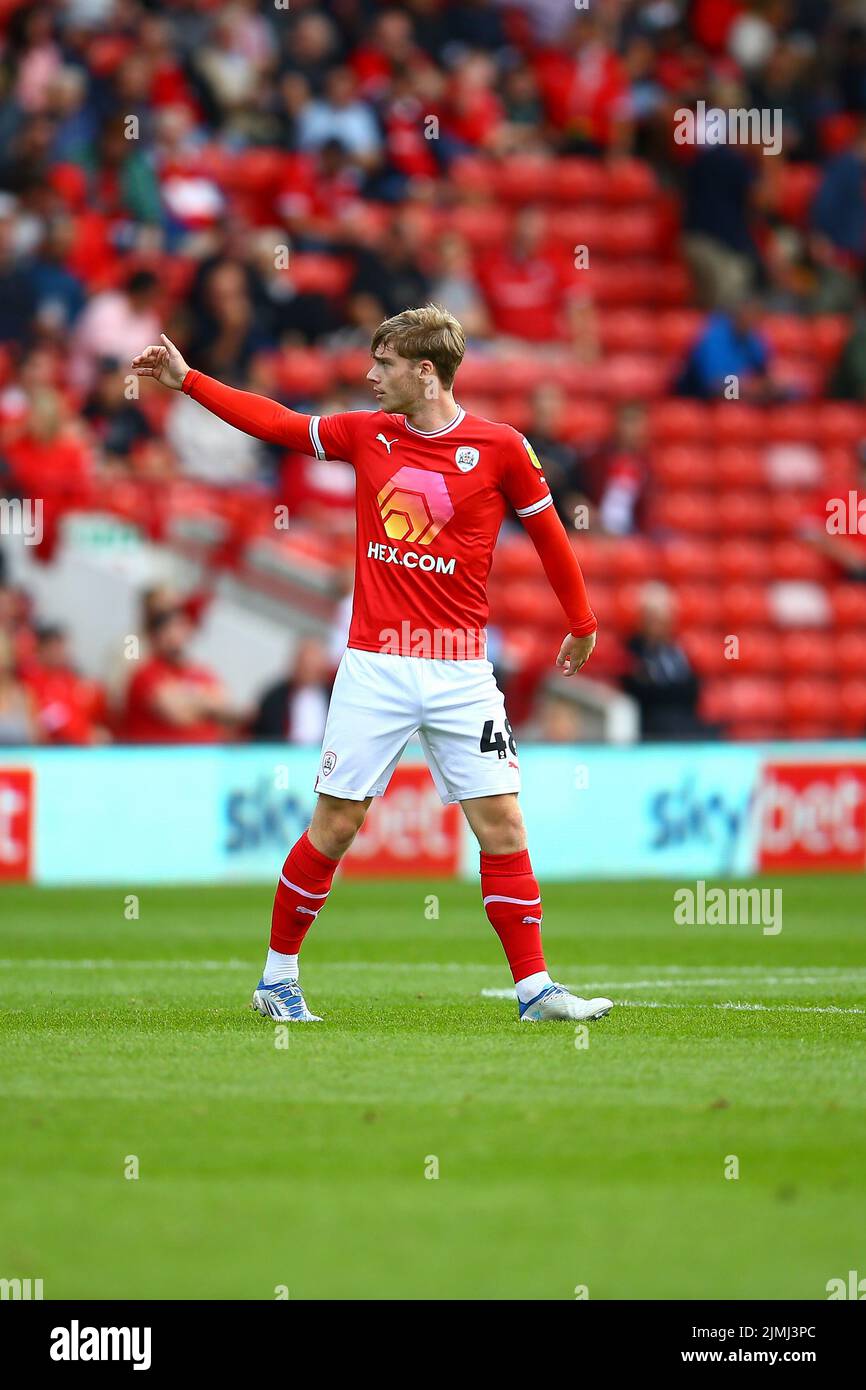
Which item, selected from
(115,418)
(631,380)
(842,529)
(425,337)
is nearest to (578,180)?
(631,380)

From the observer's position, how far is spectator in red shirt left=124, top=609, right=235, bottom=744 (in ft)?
52.2

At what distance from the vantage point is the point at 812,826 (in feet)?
55.3

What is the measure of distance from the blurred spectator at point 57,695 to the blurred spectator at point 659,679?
432 centimetres

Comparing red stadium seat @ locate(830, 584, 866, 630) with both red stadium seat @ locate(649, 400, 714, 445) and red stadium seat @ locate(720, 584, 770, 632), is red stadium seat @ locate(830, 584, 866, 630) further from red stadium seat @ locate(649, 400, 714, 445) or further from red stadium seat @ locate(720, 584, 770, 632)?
A: red stadium seat @ locate(649, 400, 714, 445)

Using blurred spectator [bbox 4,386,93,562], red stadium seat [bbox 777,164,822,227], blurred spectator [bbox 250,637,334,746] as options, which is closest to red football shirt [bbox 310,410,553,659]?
blurred spectator [bbox 250,637,334,746]

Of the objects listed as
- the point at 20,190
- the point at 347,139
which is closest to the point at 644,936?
the point at 20,190

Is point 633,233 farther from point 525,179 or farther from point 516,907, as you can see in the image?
point 516,907

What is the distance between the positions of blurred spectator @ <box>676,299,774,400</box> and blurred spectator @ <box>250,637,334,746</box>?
7094mm

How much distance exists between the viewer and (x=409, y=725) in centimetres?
775

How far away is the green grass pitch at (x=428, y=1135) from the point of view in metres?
4.69

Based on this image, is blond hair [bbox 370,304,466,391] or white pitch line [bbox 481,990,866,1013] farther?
white pitch line [bbox 481,990,866,1013]

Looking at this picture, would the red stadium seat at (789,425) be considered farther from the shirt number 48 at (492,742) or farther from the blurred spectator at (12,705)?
the shirt number 48 at (492,742)

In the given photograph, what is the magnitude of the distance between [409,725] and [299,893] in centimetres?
73

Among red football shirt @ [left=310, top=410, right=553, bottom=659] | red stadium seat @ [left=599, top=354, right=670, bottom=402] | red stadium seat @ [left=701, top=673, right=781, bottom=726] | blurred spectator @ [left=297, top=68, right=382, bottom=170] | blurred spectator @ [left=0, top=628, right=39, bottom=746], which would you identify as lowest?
red football shirt @ [left=310, top=410, right=553, bottom=659]
